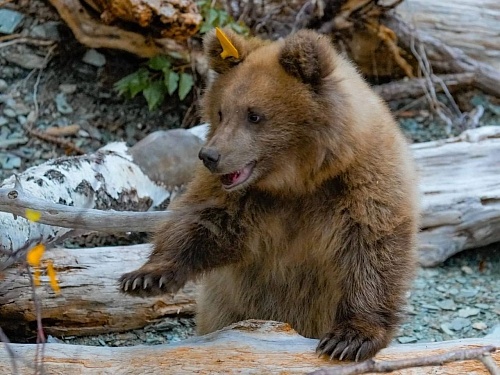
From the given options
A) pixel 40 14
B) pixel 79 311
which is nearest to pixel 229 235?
pixel 79 311

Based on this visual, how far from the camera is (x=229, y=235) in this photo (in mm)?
4242

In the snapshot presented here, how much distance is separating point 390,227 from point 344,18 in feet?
12.6

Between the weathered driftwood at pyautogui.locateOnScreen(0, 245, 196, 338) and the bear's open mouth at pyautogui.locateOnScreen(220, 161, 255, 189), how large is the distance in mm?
1173

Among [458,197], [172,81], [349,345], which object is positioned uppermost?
[172,81]

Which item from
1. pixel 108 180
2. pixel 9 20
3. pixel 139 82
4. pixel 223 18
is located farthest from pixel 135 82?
pixel 108 180

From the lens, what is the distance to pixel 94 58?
7.43 meters

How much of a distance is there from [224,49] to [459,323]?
2478 mm

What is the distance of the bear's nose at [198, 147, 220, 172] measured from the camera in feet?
12.8

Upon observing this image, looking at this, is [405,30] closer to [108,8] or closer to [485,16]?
[485,16]

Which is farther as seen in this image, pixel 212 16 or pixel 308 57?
pixel 212 16

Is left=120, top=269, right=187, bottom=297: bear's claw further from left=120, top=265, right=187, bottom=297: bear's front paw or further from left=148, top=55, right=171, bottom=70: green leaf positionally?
left=148, top=55, right=171, bottom=70: green leaf

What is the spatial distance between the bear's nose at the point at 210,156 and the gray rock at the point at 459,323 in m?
2.33

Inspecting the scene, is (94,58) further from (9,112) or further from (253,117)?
(253,117)

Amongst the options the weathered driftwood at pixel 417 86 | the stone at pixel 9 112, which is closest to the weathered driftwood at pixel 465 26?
the weathered driftwood at pixel 417 86
